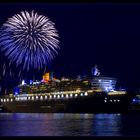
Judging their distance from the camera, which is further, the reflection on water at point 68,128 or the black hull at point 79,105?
the black hull at point 79,105

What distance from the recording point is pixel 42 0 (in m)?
8.85

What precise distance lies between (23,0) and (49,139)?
3.66 meters

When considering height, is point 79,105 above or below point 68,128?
above

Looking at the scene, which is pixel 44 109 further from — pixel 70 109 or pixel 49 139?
pixel 49 139

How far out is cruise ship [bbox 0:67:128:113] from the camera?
80850 millimetres

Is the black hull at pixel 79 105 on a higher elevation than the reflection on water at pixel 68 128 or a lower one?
higher

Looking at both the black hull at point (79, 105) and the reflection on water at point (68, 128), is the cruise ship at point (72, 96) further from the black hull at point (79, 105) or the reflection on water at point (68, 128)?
the reflection on water at point (68, 128)

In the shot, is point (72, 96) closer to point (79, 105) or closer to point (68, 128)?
point (79, 105)

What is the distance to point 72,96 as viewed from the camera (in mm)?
83125

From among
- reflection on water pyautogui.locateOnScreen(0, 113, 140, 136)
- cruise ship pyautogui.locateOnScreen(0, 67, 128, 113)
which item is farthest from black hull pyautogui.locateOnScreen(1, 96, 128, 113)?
reflection on water pyautogui.locateOnScreen(0, 113, 140, 136)

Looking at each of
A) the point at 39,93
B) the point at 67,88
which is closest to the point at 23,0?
the point at 67,88

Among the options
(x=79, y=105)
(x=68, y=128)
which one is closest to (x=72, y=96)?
(x=79, y=105)

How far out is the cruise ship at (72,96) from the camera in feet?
265

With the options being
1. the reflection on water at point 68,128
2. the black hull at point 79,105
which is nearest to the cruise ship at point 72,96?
the black hull at point 79,105
